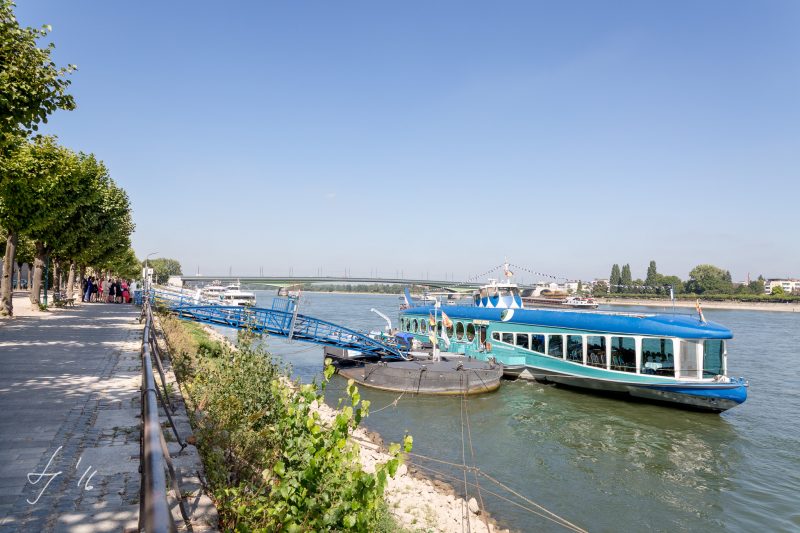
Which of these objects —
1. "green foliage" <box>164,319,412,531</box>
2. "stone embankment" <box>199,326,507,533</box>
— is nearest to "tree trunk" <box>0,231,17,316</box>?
"stone embankment" <box>199,326,507,533</box>

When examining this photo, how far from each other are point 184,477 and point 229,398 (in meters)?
1.60

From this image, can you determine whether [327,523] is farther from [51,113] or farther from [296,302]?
[296,302]

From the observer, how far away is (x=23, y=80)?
1224 centimetres

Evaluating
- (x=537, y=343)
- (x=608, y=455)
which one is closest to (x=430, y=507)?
(x=608, y=455)

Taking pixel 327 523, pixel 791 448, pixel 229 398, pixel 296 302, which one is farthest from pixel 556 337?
pixel 327 523

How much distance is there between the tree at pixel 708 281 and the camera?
156 m

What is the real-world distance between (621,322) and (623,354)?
1.53m

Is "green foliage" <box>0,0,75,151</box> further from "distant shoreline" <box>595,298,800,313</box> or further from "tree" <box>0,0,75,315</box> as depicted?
"distant shoreline" <box>595,298,800,313</box>

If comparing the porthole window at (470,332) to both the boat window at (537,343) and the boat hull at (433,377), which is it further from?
the boat hull at (433,377)

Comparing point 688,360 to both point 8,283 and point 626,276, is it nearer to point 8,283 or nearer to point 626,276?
point 8,283

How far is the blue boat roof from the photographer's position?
66.7 feet

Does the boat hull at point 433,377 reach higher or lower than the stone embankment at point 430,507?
higher

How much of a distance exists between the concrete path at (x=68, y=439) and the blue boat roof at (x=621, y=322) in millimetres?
19041


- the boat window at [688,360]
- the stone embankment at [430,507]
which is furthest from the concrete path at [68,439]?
the boat window at [688,360]
